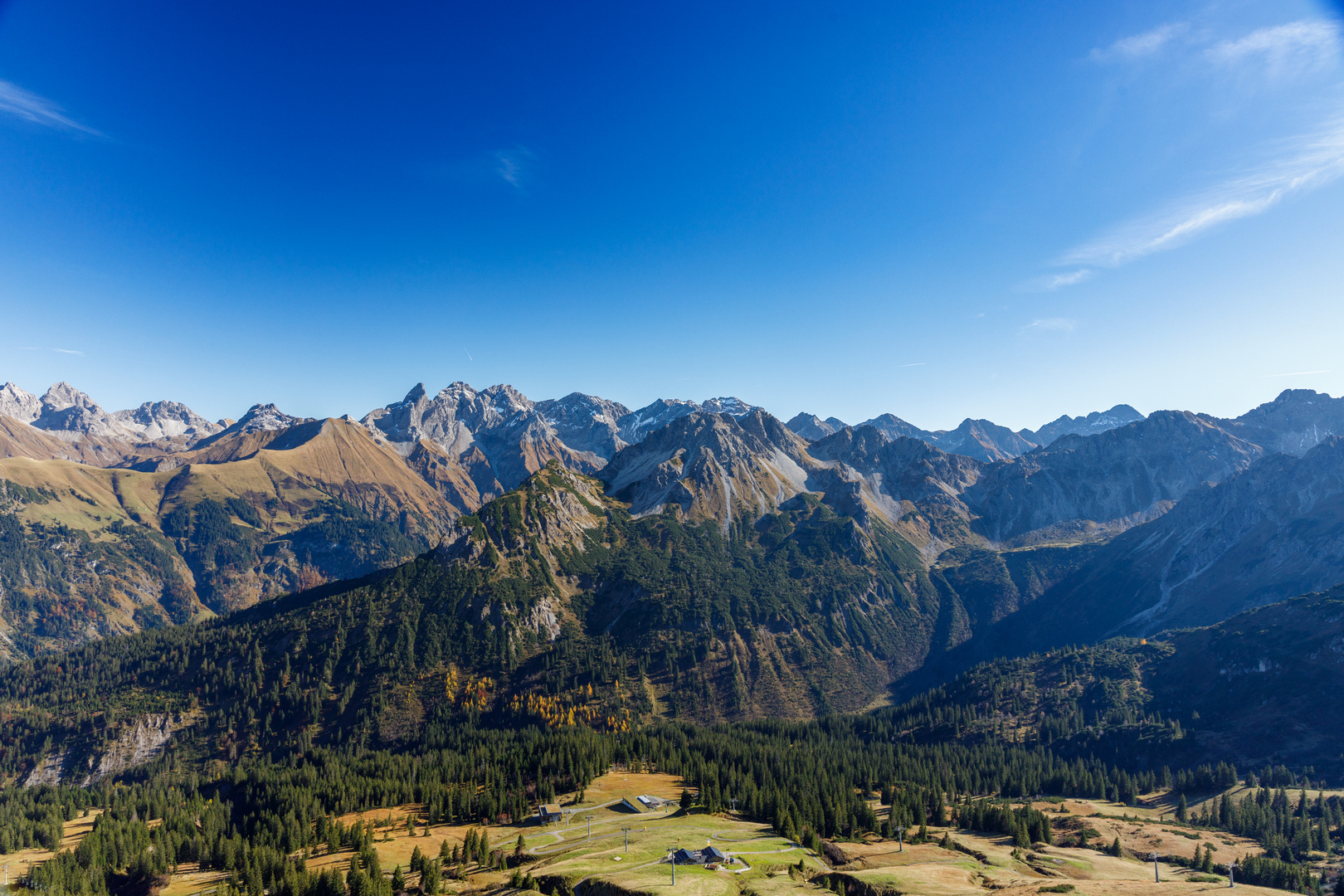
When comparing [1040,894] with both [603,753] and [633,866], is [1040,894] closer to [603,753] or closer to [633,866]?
[633,866]

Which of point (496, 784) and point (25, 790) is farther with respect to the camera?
point (25, 790)

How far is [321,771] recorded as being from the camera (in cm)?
19562

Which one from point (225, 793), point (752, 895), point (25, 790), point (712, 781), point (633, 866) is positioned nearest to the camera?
point (752, 895)

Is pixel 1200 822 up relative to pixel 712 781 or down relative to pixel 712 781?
down

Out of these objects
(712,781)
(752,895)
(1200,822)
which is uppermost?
(752,895)

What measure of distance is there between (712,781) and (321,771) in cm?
12554

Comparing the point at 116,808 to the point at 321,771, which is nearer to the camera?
the point at 116,808

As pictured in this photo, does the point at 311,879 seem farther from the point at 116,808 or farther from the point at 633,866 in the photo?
the point at 116,808

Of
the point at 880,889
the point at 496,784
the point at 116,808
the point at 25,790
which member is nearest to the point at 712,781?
the point at 496,784

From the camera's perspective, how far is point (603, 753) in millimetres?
192250

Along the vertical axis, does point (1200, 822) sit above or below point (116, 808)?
below

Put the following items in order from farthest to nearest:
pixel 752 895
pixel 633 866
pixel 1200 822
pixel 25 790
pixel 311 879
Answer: pixel 25 790
pixel 1200 822
pixel 311 879
pixel 633 866
pixel 752 895

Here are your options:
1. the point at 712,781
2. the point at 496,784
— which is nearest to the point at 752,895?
the point at 712,781

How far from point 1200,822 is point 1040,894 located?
101 m
